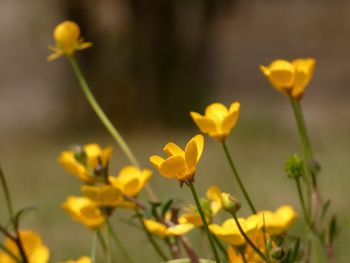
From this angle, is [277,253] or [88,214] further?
[88,214]

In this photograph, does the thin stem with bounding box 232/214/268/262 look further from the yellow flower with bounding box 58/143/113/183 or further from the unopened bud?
the yellow flower with bounding box 58/143/113/183

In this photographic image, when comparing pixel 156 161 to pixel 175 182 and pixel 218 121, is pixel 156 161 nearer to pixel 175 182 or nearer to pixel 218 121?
pixel 218 121

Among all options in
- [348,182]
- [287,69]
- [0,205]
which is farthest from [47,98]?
[287,69]

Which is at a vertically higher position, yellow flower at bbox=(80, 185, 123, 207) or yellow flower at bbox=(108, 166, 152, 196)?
yellow flower at bbox=(80, 185, 123, 207)

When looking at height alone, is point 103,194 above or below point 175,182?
above

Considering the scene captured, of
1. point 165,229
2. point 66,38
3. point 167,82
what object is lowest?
point 167,82

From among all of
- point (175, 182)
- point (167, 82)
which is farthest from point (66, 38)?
point (167, 82)

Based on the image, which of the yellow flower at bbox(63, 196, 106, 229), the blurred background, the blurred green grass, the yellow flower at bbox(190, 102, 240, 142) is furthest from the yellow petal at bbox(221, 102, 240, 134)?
the blurred background
